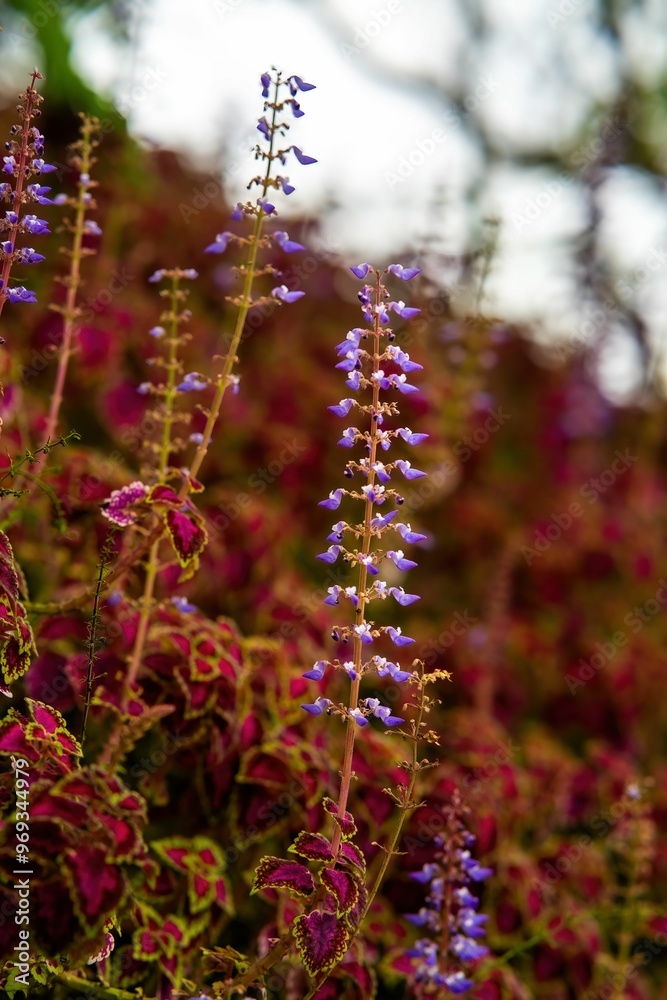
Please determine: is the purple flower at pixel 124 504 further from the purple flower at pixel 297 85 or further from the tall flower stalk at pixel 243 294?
the purple flower at pixel 297 85

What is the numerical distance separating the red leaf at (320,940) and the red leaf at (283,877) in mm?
46

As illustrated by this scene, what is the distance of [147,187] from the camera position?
502 cm

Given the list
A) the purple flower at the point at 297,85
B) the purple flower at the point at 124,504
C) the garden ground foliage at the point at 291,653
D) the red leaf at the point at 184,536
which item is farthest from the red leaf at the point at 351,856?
the purple flower at the point at 297,85

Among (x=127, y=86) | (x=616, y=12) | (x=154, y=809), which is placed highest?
(x=616, y=12)

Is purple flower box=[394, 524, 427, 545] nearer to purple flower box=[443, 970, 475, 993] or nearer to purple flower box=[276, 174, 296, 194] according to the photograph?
purple flower box=[276, 174, 296, 194]

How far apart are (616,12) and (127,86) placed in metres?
5.19

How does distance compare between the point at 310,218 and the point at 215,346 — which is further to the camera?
the point at 310,218

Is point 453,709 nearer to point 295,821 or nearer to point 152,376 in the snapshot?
point 295,821

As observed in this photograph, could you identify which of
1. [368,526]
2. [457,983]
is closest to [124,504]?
[368,526]

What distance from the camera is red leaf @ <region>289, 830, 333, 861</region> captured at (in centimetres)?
157

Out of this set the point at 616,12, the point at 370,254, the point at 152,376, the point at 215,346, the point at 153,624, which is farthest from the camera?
the point at 616,12

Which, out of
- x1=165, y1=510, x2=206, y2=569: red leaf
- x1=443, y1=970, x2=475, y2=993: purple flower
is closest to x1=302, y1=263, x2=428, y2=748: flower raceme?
x1=165, y1=510, x2=206, y2=569: red leaf

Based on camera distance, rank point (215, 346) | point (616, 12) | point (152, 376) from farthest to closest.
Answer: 1. point (616, 12)
2. point (215, 346)
3. point (152, 376)

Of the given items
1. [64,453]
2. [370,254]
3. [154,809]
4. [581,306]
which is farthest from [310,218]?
[154,809]
